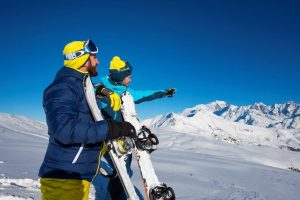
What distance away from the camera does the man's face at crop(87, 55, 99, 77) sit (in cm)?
336

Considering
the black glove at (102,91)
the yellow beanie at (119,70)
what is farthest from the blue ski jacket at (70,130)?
the yellow beanie at (119,70)

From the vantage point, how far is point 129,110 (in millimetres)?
5410

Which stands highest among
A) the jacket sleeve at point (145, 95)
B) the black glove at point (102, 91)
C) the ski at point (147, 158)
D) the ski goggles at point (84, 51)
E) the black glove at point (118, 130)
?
the ski goggles at point (84, 51)

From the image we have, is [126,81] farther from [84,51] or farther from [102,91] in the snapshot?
[84,51]

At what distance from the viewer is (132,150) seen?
461 cm

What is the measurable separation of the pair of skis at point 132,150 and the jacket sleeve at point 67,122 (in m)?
0.32

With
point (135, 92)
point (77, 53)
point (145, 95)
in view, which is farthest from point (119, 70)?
point (77, 53)

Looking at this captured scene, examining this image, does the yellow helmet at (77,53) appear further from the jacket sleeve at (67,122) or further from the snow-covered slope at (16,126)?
the snow-covered slope at (16,126)

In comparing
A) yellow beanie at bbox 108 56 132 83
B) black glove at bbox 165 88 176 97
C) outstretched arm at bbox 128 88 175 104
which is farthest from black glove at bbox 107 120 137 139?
black glove at bbox 165 88 176 97

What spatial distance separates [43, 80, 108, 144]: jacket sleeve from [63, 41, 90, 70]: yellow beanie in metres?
0.42

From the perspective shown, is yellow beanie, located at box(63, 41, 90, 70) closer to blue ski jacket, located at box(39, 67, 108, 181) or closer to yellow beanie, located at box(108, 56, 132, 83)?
blue ski jacket, located at box(39, 67, 108, 181)

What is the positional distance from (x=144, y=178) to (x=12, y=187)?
3.04 meters

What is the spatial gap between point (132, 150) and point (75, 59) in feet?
6.12

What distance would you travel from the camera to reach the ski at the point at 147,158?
4.10m
